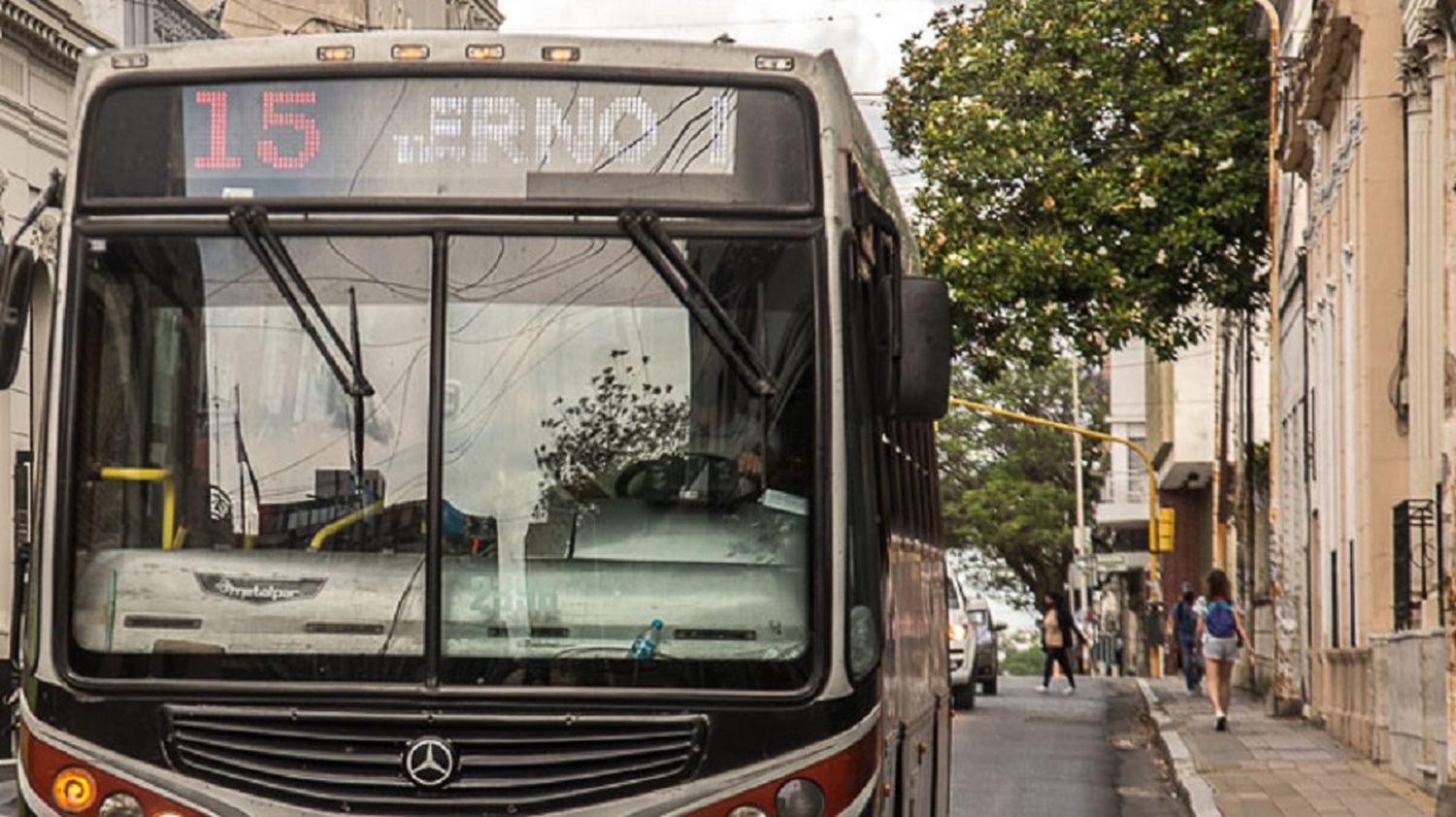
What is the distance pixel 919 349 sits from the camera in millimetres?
8406

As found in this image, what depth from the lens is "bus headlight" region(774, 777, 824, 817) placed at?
824 cm

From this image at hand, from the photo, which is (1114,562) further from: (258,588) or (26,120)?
(258,588)

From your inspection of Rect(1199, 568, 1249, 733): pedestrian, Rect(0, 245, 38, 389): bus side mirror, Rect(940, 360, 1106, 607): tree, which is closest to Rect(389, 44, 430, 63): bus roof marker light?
Rect(0, 245, 38, 389): bus side mirror

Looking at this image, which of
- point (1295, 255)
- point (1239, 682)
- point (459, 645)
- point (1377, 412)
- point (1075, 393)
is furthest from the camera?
point (1075, 393)

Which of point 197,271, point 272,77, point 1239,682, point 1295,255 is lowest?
point 1239,682

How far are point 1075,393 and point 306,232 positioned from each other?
6264cm

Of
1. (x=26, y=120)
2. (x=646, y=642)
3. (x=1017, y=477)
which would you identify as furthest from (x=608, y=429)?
(x=1017, y=477)

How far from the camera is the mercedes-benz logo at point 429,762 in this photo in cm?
817

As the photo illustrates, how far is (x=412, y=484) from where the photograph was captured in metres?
8.34

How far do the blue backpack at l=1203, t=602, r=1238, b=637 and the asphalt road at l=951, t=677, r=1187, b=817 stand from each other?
1.29 meters

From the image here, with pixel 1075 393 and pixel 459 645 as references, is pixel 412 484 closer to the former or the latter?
pixel 459 645

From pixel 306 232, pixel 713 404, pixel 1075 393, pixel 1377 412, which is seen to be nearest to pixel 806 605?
pixel 713 404

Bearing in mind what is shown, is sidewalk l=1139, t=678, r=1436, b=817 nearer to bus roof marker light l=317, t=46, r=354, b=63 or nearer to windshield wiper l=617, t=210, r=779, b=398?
windshield wiper l=617, t=210, r=779, b=398

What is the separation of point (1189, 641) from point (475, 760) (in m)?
34.9
